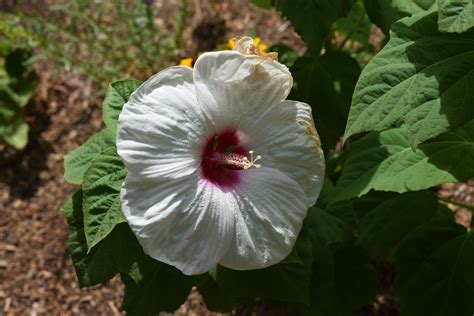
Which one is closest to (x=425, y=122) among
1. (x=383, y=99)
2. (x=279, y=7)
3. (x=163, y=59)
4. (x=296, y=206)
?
(x=383, y=99)

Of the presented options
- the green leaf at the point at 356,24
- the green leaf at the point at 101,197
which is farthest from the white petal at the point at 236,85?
the green leaf at the point at 356,24

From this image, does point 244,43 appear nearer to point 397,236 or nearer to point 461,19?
point 461,19

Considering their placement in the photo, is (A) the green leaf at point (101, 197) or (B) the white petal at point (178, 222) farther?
(A) the green leaf at point (101, 197)

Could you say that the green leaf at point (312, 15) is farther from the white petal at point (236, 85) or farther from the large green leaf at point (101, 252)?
the large green leaf at point (101, 252)

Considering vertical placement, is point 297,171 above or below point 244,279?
above

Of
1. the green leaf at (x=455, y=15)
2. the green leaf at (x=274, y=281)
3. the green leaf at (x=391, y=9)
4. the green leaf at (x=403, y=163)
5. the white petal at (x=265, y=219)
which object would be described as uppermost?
the green leaf at (x=455, y=15)

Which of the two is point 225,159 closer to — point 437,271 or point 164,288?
point 164,288
